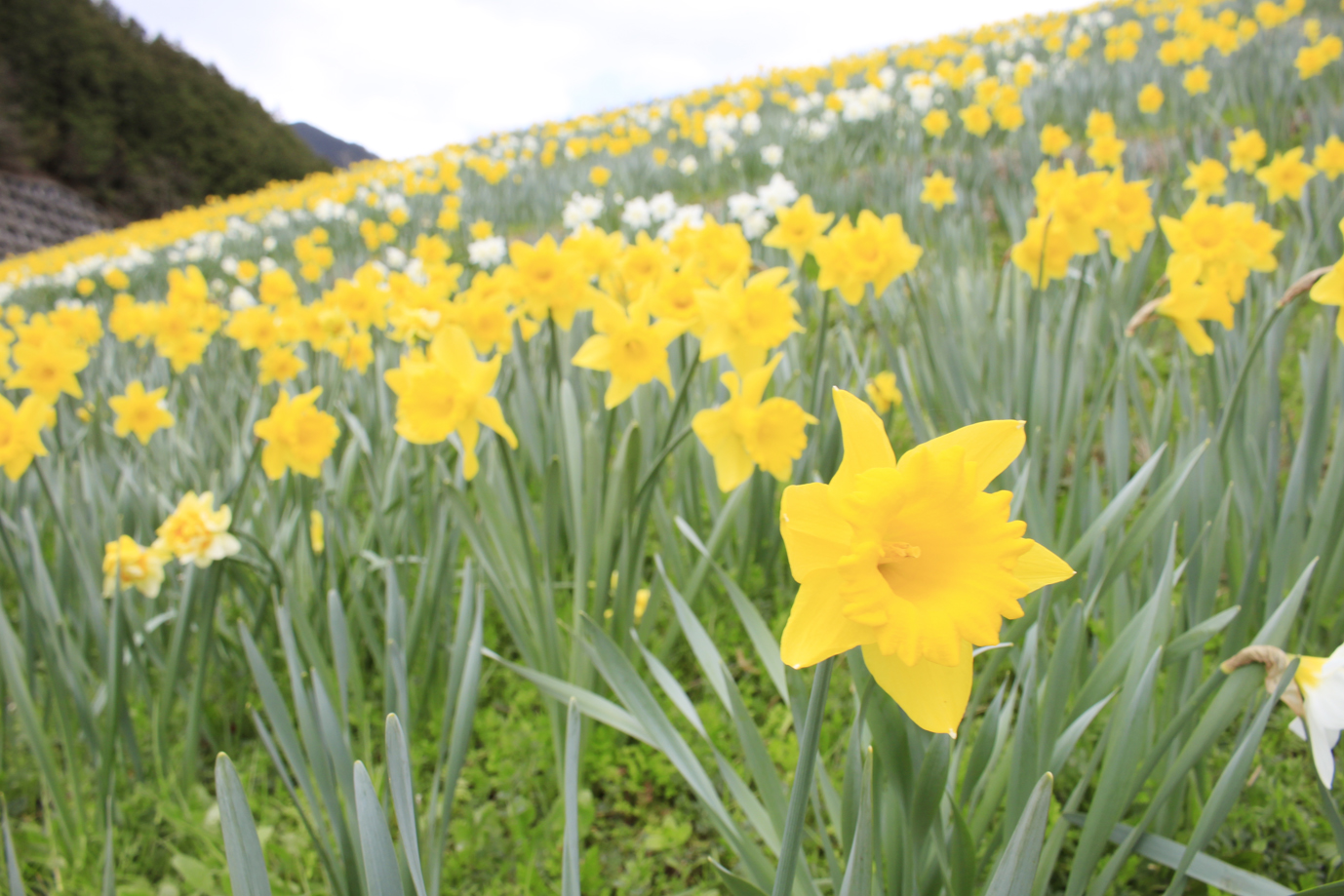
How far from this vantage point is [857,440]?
0.54 m

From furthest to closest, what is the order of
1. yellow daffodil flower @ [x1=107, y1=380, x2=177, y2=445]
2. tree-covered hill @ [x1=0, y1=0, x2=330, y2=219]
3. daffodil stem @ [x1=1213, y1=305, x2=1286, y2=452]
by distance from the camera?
tree-covered hill @ [x1=0, y1=0, x2=330, y2=219], yellow daffodil flower @ [x1=107, y1=380, x2=177, y2=445], daffodil stem @ [x1=1213, y1=305, x2=1286, y2=452]

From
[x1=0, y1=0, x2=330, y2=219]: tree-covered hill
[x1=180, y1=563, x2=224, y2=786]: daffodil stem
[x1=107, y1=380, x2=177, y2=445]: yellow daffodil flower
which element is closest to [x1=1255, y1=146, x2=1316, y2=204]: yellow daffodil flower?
[x1=180, y1=563, x2=224, y2=786]: daffodil stem

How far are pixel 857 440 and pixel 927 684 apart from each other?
0.19m

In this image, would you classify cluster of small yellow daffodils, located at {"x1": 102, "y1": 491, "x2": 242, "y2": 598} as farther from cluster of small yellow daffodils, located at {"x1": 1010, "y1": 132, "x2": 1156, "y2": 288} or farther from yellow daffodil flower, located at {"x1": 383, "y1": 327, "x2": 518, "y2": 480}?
cluster of small yellow daffodils, located at {"x1": 1010, "y1": 132, "x2": 1156, "y2": 288}

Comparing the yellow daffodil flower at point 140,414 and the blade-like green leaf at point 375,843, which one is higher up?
the yellow daffodil flower at point 140,414

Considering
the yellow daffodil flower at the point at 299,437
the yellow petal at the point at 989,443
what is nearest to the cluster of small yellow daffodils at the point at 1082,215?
the yellow petal at the point at 989,443

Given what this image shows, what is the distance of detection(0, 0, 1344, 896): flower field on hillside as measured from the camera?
2.21 feet

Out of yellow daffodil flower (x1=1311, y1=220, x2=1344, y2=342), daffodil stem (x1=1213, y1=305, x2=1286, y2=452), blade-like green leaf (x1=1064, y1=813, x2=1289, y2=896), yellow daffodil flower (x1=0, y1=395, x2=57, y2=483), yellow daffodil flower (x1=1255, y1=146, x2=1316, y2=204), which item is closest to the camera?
blade-like green leaf (x1=1064, y1=813, x2=1289, y2=896)

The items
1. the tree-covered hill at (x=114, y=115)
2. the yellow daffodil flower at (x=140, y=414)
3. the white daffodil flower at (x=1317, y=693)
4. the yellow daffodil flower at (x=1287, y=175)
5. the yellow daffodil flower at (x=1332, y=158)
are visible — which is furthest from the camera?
the tree-covered hill at (x=114, y=115)

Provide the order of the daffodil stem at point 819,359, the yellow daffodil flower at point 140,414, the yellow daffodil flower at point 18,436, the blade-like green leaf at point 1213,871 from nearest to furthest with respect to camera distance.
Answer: the blade-like green leaf at point 1213,871
the yellow daffodil flower at point 18,436
the daffodil stem at point 819,359
the yellow daffodil flower at point 140,414

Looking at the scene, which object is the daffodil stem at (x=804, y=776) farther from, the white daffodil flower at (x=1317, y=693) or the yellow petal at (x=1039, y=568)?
the white daffodil flower at (x=1317, y=693)

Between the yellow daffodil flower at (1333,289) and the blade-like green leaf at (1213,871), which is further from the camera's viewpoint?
the yellow daffodil flower at (1333,289)

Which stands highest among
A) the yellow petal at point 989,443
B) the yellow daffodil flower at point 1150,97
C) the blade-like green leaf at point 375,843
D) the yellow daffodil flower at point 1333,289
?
the yellow daffodil flower at point 1150,97

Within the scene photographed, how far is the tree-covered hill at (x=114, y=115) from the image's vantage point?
17516 millimetres
